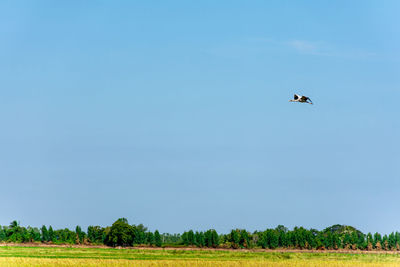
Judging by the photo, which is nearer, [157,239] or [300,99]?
[300,99]

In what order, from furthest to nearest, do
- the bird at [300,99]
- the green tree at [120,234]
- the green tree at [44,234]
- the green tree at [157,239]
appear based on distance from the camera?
1. the green tree at [44,234]
2. the green tree at [157,239]
3. the green tree at [120,234]
4. the bird at [300,99]

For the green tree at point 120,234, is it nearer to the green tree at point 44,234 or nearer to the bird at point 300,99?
the green tree at point 44,234

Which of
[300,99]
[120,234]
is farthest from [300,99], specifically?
[120,234]

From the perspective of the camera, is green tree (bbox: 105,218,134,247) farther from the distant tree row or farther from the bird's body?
the bird's body

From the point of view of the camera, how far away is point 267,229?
10044cm

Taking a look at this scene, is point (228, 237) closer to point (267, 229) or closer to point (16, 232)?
point (267, 229)

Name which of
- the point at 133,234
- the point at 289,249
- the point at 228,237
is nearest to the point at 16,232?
the point at 133,234

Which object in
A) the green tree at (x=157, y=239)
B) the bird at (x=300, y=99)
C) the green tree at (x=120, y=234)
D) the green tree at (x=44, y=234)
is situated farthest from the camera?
the green tree at (x=44, y=234)

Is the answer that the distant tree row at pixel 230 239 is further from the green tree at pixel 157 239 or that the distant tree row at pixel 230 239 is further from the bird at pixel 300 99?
the bird at pixel 300 99

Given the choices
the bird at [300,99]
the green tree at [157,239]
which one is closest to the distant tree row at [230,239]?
the green tree at [157,239]

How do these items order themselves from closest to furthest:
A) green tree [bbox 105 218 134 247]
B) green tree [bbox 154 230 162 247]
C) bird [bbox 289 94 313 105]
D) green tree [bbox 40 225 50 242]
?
bird [bbox 289 94 313 105] → green tree [bbox 105 218 134 247] → green tree [bbox 154 230 162 247] → green tree [bbox 40 225 50 242]

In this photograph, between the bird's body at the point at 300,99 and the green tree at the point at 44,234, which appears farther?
the green tree at the point at 44,234

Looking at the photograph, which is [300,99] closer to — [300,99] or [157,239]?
[300,99]

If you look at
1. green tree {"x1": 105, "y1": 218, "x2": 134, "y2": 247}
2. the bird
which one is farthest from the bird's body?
green tree {"x1": 105, "y1": 218, "x2": 134, "y2": 247}
